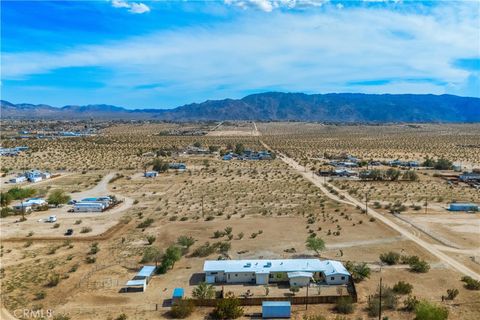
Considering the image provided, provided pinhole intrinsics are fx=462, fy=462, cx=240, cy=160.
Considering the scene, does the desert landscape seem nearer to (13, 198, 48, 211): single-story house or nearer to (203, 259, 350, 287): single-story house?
(203, 259, 350, 287): single-story house

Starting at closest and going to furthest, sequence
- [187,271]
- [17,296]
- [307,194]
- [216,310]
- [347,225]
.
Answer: [216,310]
[17,296]
[187,271]
[347,225]
[307,194]

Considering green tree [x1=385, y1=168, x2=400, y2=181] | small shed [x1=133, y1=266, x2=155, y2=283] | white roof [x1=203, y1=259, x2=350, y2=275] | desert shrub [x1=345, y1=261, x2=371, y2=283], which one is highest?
green tree [x1=385, y1=168, x2=400, y2=181]

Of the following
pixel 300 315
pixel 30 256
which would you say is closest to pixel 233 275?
pixel 300 315

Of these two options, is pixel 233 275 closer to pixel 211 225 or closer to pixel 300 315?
Answer: pixel 300 315

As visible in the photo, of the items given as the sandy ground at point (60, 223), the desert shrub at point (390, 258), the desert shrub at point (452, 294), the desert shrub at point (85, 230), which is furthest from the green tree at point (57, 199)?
the desert shrub at point (452, 294)

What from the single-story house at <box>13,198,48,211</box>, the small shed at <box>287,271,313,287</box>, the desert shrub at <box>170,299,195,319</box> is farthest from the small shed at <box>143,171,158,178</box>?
the desert shrub at <box>170,299,195,319</box>

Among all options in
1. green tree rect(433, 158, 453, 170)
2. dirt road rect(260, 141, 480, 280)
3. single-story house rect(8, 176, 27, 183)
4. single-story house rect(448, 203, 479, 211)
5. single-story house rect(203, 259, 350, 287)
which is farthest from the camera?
green tree rect(433, 158, 453, 170)

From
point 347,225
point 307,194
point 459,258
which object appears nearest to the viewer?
point 459,258
